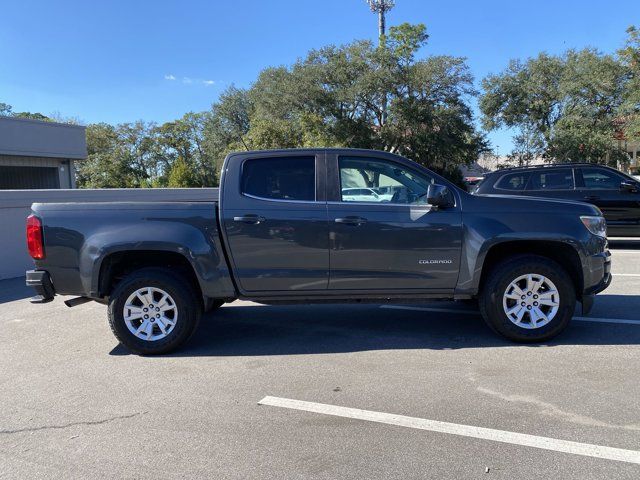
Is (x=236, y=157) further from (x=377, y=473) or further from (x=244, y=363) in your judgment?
(x=377, y=473)

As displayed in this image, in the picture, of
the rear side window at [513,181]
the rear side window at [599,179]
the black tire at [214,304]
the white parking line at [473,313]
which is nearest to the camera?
the black tire at [214,304]

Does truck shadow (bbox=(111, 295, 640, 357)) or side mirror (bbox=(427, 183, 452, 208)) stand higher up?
side mirror (bbox=(427, 183, 452, 208))

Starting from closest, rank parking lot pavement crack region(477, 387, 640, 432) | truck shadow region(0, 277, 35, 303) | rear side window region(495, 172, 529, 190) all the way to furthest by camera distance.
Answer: parking lot pavement crack region(477, 387, 640, 432) → truck shadow region(0, 277, 35, 303) → rear side window region(495, 172, 529, 190)

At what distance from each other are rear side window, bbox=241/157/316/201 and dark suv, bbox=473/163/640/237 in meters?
6.55

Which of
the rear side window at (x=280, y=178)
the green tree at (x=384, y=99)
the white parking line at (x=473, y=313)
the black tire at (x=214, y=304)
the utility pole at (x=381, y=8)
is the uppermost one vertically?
the utility pole at (x=381, y=8)

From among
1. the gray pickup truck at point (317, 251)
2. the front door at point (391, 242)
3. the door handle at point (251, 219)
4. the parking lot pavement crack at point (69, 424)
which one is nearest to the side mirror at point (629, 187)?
the gray pickup truck at point (317, 251)

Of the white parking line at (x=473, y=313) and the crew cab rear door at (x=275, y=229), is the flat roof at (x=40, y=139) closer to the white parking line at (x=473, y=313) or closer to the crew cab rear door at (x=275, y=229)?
the crew cab rear door at (x=275, y=229)

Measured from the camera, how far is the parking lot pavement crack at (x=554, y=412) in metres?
3.43

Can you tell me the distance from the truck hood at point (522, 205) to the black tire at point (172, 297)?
292 centimetres

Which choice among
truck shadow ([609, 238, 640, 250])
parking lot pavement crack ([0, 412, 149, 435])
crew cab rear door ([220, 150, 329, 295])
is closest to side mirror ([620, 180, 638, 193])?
truck shadow ([609, 238, 640, 250])

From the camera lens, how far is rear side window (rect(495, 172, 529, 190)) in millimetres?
10758

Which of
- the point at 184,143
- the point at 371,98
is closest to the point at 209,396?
the point at 371,98

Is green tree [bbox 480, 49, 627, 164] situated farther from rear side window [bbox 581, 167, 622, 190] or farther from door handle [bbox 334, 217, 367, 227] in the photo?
door handle [bbox 334, 217, 367, 227]

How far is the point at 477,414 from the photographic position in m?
3.64
